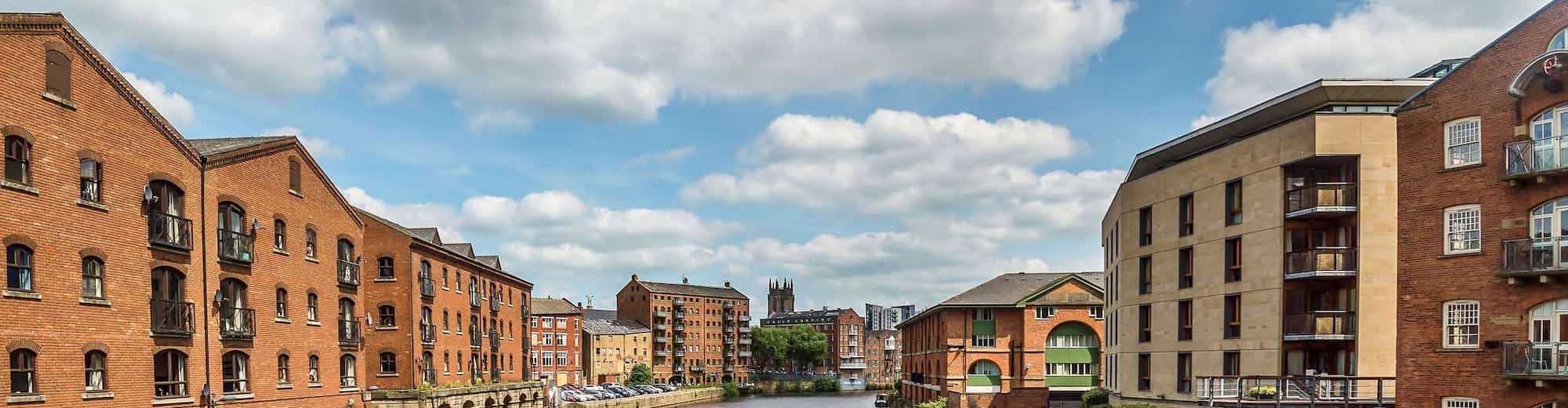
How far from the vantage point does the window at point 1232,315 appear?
114ft

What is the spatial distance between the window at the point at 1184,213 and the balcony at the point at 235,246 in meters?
31.2

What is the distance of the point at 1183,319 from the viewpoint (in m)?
38.6

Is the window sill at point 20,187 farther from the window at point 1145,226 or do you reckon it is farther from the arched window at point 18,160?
the window at point 1145,226

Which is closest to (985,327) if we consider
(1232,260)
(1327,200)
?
(1232,260)

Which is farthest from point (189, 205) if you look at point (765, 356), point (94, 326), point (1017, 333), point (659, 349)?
point (765, 356)

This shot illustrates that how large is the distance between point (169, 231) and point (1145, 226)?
110ft

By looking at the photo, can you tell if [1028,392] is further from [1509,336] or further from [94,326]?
[94,326]

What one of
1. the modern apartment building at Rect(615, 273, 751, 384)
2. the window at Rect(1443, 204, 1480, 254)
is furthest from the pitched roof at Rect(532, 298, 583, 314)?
the window at Rect(1443, 204, 1480, 254)

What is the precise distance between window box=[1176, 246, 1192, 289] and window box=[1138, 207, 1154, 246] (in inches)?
105

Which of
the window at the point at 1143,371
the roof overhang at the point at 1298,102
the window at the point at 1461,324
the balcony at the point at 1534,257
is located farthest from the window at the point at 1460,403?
the window at the point at 1143,371

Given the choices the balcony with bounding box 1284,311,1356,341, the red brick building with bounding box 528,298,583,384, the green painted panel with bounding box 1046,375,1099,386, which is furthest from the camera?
the red brick building with bounding box 528,298,583,384

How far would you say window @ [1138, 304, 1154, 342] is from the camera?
41.8 m

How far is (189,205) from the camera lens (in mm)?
30000

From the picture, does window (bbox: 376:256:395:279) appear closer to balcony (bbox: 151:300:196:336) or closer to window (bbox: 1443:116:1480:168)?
balcony (bbox: 151:300:196:336)
